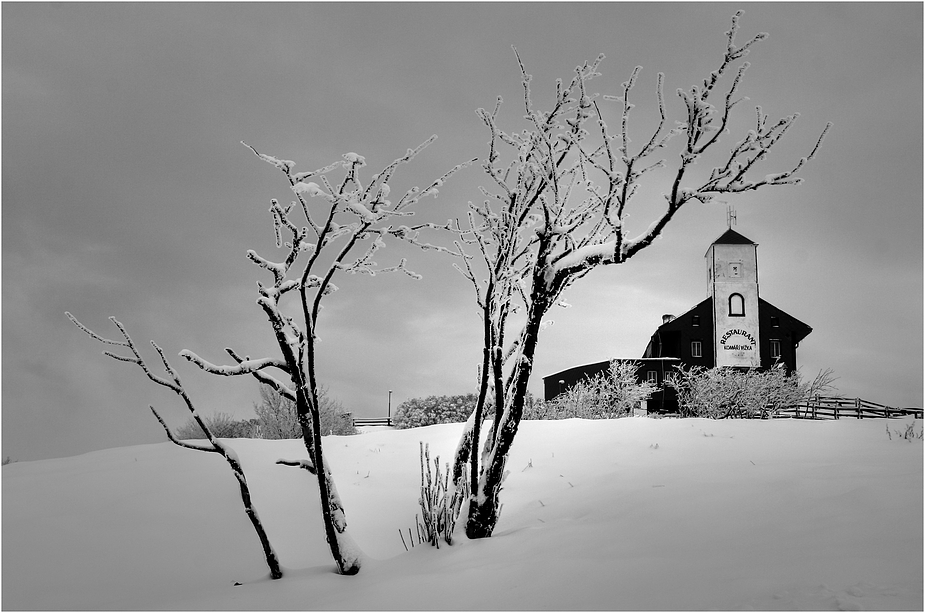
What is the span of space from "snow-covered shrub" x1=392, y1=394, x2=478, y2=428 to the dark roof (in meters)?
12.4

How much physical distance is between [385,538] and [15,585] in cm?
216

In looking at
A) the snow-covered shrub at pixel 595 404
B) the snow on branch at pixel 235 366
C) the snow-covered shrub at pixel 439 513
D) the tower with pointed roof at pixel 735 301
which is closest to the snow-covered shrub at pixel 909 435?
the snow-covered shrub at pixel 439 513

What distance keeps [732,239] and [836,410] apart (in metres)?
8.35

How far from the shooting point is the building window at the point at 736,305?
23.2 meters

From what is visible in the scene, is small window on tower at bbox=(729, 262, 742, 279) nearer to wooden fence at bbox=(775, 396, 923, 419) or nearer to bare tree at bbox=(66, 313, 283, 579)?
wooden fence at bbox=(775, 396, 923, 419)

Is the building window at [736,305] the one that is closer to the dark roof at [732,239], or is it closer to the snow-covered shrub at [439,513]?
the dark roof at [732,239]

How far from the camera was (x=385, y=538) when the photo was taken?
434 centimetres

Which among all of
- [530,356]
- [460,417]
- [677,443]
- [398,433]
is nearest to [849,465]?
[677,443]

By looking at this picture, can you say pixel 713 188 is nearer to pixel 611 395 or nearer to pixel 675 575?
pixel 675 575

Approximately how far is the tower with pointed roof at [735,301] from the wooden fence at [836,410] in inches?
170

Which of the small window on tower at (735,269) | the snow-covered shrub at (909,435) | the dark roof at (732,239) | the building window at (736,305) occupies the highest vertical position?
the dark roof at (732,239)

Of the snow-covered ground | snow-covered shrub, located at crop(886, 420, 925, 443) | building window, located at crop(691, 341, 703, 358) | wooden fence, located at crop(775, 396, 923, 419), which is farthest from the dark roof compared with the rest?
the snow-covered ground

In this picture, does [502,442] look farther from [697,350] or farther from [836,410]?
[697,350]

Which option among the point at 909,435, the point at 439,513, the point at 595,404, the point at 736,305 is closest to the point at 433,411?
the point at 595,404
